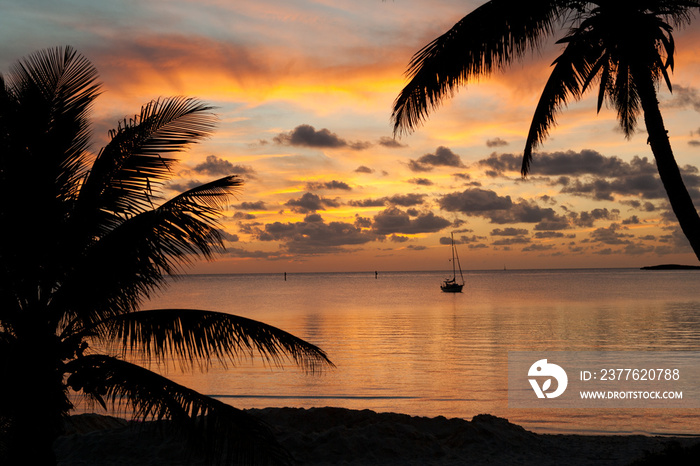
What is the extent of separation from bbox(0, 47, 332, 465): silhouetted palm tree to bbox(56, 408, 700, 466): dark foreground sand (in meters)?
4.32

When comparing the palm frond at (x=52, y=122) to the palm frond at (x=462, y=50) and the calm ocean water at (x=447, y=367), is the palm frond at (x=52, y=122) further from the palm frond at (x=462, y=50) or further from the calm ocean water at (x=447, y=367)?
the calm ocean water at (x=447, y=367)

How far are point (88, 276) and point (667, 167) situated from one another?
8443 millimetres

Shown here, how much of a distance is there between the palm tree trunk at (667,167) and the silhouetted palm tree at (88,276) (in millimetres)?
5938

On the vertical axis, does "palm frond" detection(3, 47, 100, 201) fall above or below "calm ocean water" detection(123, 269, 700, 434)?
above

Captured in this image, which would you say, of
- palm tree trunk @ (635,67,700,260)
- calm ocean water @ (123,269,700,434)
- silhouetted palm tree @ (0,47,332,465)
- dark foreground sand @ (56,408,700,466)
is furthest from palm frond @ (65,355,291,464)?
calm ocean water @ (123,269,700,434)

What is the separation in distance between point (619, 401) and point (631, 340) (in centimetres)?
1873

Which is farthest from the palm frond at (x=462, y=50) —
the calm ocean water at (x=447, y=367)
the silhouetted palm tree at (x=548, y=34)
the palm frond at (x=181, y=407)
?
the calm ocean water at (x=447, y=367)

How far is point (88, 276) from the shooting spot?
7.16 m

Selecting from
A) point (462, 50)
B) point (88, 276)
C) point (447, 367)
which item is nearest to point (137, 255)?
point (88, 276)

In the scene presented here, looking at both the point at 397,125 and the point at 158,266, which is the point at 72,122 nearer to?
the point at 158,266

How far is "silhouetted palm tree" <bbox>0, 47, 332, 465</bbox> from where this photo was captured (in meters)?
6.99

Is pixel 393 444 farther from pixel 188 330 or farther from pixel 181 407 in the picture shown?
pixel 188 330

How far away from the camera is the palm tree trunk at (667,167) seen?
910 cm

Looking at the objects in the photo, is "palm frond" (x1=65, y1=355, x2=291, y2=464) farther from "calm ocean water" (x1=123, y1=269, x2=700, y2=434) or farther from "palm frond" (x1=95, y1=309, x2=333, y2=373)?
"calm ocean water" (x1=123, y1=269, x2=700, y2=434)
